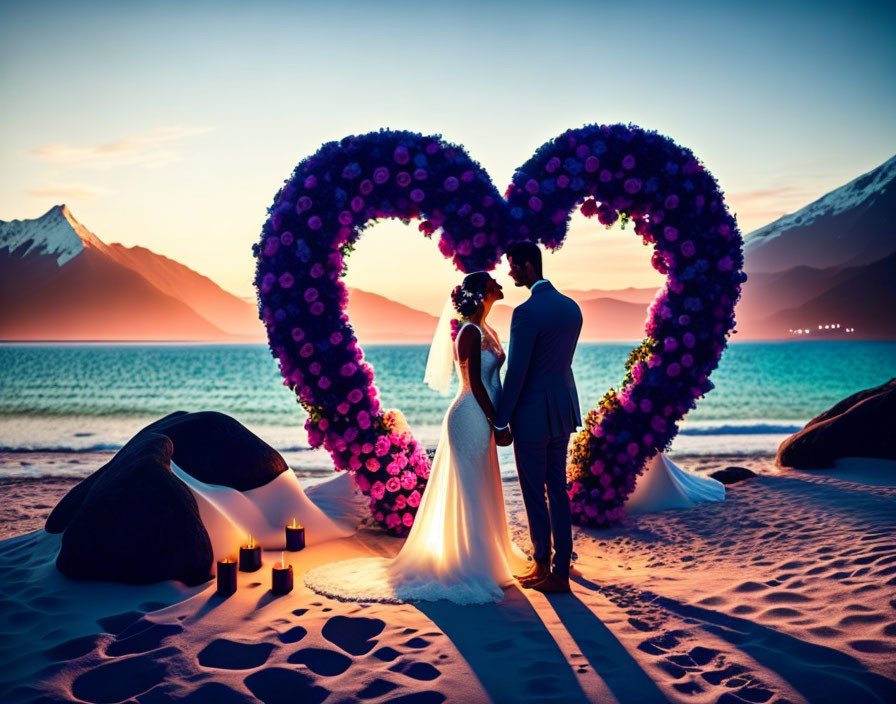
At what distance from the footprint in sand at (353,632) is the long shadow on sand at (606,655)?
1.30m

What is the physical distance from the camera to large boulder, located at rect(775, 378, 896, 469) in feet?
28.5

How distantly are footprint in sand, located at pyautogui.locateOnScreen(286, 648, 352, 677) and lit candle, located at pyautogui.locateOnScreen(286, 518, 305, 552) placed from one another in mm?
2311

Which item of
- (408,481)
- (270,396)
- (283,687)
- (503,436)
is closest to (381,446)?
(408,481)

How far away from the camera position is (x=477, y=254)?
6066 mm

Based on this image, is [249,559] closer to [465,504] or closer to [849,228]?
[465,504]

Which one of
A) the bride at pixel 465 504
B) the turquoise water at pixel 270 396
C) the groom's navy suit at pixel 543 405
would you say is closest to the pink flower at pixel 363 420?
the bride at pixel 465 504

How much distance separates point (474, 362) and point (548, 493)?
1214mm

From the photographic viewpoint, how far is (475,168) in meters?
6.10

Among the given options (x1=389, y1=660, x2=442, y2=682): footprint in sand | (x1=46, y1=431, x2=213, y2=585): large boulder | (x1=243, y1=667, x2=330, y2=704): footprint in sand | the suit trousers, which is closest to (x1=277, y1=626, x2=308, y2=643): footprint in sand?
(x1=243, y1=667, x2=330, y2=704): footprint in sand

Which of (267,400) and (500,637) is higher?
(500,637)

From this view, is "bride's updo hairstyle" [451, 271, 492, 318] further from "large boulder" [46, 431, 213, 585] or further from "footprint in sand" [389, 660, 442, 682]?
"large boulder" [46, 431, 213, 585]

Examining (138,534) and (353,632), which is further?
(138,534)

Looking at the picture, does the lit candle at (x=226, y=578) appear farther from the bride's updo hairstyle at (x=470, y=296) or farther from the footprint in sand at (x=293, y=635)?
the bride's updo hairstyle at (x=470, y=296)

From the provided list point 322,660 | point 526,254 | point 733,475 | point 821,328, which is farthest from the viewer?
point 821,328
